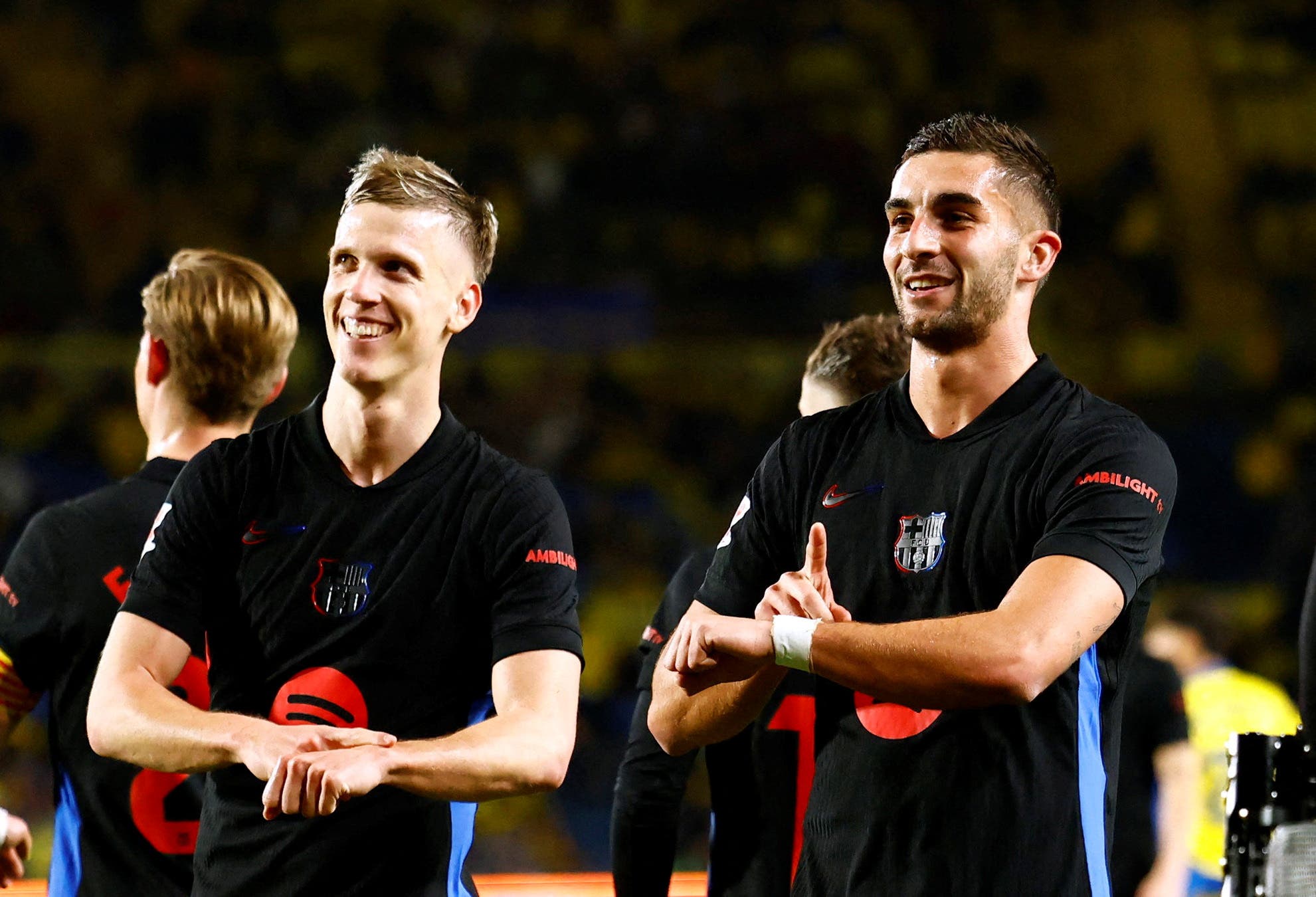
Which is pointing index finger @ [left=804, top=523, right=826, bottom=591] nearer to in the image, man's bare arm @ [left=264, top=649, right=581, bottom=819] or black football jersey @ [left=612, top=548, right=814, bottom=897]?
man's bare arm @ [left=264, top=649, right=581, bottom=819]

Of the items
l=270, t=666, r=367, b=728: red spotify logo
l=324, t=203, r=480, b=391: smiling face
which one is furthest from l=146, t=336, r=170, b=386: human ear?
l=270, t=666, r=367, b=728: red spotify logo

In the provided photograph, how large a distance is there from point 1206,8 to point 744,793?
38.7 feet

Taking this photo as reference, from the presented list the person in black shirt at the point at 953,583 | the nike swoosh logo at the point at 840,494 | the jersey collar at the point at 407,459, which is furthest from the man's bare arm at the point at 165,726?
the nike swoosh logo at the point at 840,494

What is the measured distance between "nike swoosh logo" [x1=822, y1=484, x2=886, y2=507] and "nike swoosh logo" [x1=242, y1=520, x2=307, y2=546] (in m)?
0.98

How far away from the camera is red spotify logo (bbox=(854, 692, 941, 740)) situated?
2.39 meters

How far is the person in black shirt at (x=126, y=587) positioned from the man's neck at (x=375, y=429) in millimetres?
580

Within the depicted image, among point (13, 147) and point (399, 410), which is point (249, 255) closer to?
point (13, 147)

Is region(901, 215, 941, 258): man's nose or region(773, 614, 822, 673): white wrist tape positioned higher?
region(901, 215, 941, 258): man's nose

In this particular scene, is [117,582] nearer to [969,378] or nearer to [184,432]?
[184,432]

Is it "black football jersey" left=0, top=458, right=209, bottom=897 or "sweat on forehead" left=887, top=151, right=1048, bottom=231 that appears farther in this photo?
"black football jersey" left=0, top=458, right=209, bottom=897

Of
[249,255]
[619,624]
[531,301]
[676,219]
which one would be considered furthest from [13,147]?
[619,624]

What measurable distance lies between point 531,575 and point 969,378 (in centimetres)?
Answer: 87

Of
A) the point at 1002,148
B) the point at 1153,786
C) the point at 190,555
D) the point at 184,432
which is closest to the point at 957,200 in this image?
the point at 1002,148

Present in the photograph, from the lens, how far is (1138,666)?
5195 mm
